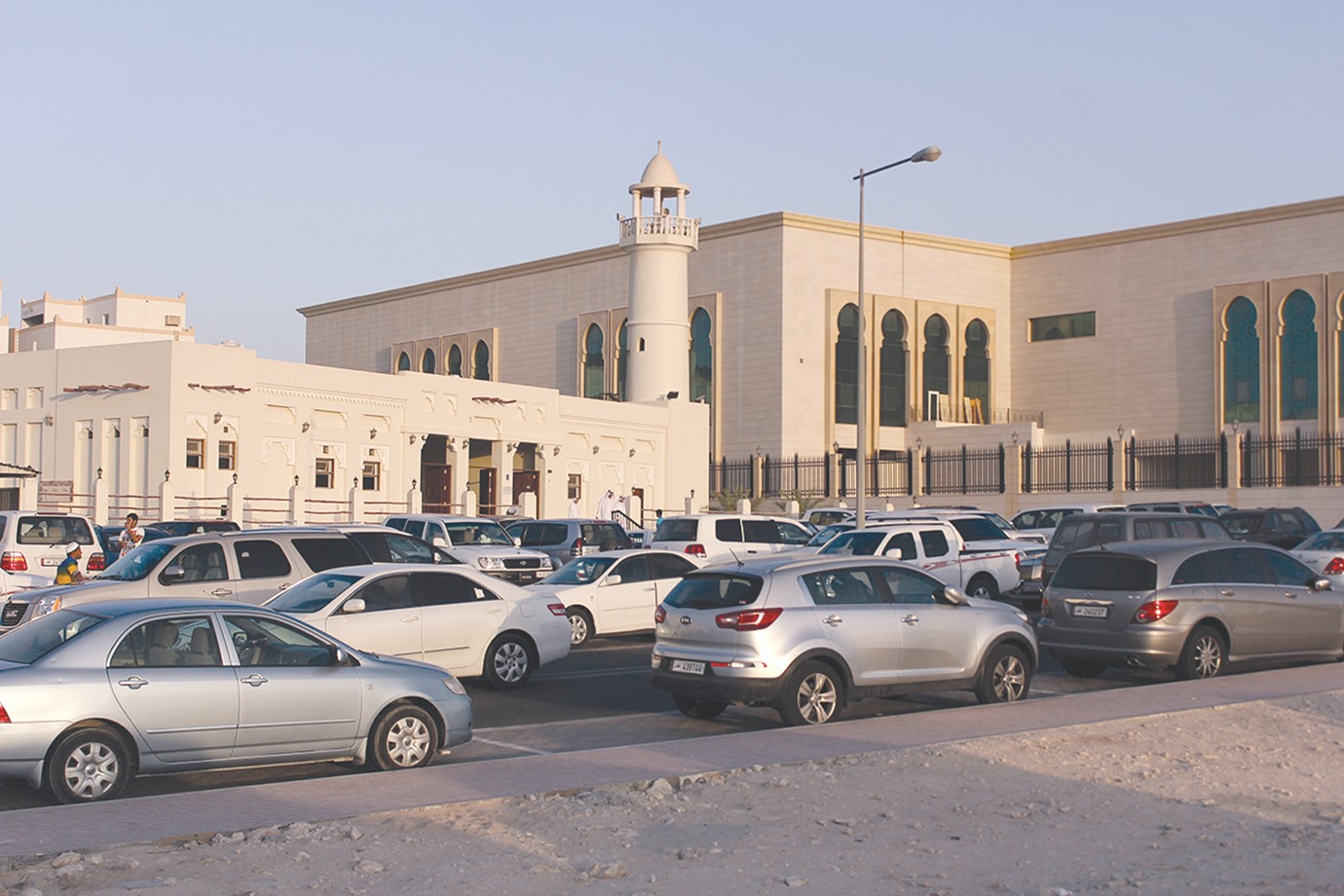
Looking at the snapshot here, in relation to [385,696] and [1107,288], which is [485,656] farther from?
[1107,288]

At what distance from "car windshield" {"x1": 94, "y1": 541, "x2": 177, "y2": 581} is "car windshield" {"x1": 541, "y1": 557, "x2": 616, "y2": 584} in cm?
636

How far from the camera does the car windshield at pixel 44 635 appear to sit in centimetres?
1084

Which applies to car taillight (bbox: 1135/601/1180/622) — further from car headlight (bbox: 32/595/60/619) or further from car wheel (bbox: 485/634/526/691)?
car headlight (bbox: 32/595/60/619)

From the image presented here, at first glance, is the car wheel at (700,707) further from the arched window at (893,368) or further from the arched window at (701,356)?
the arched window at (701,356)

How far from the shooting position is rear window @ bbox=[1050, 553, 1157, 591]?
1730cm

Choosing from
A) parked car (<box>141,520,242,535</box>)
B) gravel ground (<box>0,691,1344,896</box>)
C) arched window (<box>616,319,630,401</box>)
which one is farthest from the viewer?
arched window (<box>616,319,630,401</box>)

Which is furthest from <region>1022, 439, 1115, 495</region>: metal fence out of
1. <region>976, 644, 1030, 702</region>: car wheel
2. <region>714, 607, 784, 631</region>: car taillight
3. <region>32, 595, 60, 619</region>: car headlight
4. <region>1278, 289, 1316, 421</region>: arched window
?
<region>32, 595, 60, 619</region>: car headlight

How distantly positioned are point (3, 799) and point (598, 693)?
24.6 feet

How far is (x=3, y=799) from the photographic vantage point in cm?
1088

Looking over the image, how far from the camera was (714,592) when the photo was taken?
14.5 m

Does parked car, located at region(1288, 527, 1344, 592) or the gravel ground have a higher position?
parked car, located at region(1288, 527, 1344, 592)

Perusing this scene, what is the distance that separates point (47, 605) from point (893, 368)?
52.8 metres

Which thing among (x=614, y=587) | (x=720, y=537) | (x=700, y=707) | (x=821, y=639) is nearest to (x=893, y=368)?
(x=720, y=537)

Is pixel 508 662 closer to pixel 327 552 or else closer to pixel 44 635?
pixel 327 552
